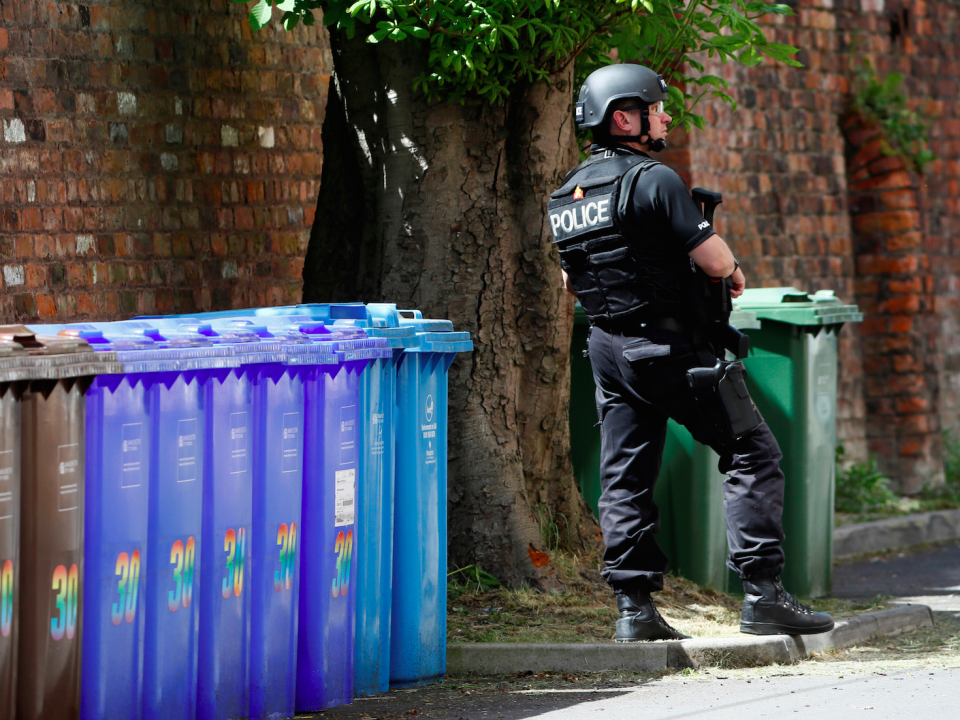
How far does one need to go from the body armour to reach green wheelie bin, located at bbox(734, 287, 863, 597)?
Result: 1584 millimetres

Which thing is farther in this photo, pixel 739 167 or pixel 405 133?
pixel 739 167

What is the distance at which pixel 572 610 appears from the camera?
5.27 metres

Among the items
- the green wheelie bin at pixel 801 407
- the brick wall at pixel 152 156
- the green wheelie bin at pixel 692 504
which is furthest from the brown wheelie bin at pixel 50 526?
the green wheelie bin at pixel 801 407

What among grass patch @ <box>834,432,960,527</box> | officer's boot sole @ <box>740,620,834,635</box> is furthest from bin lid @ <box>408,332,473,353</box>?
grass patch @ <box>834,432,960,527</box>

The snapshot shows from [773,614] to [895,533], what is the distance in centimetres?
399

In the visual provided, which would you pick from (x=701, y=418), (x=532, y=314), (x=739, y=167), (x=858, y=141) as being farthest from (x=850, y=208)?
(x=701, y=418)

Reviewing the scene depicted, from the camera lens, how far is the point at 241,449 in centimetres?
369

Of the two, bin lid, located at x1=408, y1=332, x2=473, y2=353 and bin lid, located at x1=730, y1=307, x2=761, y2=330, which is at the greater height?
bin lid, located at x1=730, y1=307, x2=761, y2=330

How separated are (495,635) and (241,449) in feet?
5.13

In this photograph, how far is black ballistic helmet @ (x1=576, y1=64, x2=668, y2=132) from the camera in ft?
15.7

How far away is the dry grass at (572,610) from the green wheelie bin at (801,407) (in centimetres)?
38

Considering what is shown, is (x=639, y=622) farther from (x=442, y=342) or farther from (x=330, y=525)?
(x=330, y=525)

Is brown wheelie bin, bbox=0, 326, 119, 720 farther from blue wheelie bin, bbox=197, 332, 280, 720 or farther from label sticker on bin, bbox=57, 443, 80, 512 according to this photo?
blue wheelie bin, bbox=197, 332, 280, 720

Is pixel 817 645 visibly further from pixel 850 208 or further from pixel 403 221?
pixel 850 208
